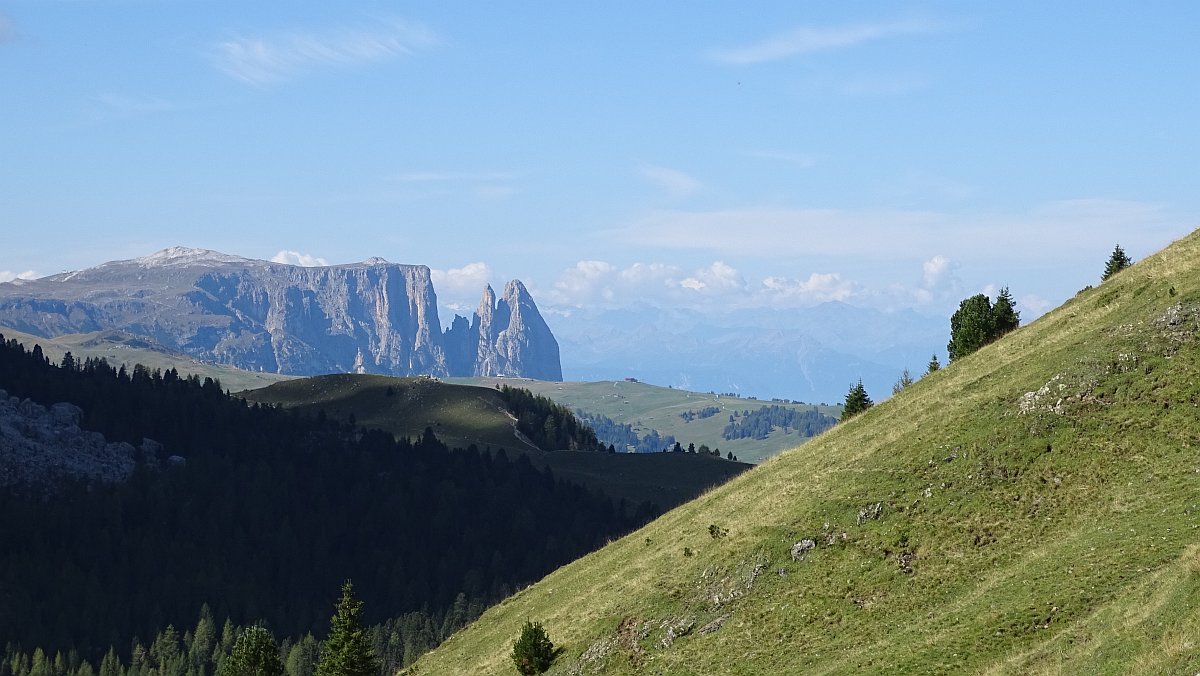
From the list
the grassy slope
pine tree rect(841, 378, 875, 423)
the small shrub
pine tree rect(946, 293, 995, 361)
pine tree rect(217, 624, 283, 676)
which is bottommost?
pine tree rect(217, 624, 283, 676)

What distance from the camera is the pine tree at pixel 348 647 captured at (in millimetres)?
83938

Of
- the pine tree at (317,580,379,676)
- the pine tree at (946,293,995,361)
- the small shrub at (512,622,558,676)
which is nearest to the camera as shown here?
the small shrub at (512,622,558,676)

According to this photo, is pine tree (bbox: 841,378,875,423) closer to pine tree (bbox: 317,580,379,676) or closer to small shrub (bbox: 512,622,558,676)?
small shrub (bbox: 512,622,558,676)

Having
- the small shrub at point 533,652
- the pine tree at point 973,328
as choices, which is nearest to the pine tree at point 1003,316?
the pine tree at point 973,328

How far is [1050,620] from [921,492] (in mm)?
14992

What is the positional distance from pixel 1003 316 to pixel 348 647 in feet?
183

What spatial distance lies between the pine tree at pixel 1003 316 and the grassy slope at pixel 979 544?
49.2 feet

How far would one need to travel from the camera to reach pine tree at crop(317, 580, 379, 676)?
8394 centimetres

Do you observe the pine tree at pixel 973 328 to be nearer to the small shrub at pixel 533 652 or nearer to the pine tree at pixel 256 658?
the small shrub at pixel 533 652

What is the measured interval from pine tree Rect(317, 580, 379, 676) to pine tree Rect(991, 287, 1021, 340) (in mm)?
52562

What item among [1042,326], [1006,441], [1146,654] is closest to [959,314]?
[1042,326]

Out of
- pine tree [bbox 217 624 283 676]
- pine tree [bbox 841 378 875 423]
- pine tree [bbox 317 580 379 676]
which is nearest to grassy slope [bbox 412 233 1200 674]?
pine tree [bbox 317 580 379 676]

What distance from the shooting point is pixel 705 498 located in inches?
3403

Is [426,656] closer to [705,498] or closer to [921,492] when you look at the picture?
[705,498]
